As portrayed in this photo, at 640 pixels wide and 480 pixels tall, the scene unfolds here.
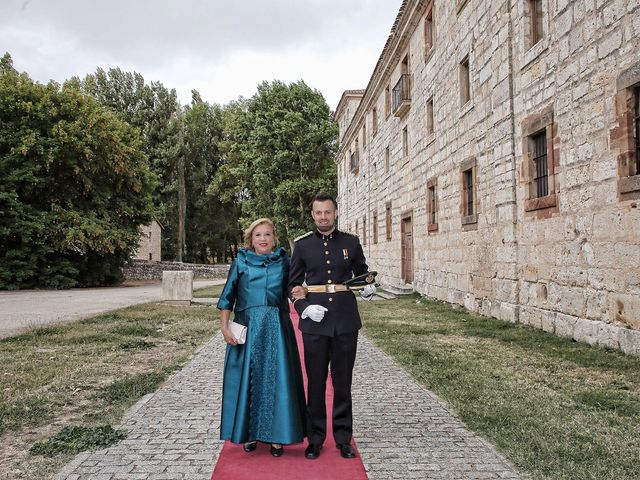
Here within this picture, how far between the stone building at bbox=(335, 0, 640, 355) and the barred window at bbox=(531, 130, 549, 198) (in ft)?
0.11

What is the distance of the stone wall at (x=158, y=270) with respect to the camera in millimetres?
37812

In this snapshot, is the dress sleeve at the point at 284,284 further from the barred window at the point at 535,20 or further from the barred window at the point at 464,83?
the barred window at the point at 464,83

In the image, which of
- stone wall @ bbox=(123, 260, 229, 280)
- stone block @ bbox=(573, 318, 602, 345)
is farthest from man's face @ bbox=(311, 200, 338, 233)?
stone wall @ bbox=(123, 260, 229, 280)

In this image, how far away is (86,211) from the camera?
1037 inches

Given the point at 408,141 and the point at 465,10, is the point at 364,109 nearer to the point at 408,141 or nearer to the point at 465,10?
the point at 408,141

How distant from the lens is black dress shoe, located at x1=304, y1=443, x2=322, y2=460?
11.8 feet

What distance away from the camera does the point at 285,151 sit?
37.5 meters

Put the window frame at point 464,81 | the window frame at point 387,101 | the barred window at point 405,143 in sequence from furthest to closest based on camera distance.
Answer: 1. the window frame at point 387,101
2. the barred window at point 405,143
3. the window frame at point 464,81

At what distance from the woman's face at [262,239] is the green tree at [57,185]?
75.0 feet

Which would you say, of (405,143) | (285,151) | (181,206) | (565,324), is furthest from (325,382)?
(181,206)

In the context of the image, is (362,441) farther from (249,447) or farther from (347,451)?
(249,447)

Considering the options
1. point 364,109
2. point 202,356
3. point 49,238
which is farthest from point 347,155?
point 202,356

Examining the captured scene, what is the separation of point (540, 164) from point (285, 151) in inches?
1129

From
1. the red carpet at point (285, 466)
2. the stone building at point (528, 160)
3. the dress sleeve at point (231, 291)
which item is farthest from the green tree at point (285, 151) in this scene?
the red carpet at point (285, 466)
